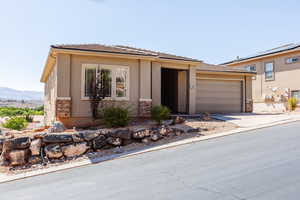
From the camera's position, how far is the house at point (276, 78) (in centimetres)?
1856

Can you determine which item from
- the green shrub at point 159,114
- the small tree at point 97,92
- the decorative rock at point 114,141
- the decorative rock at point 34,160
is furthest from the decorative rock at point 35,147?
the green shrub at point 159,114

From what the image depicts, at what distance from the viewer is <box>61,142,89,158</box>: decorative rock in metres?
7.47

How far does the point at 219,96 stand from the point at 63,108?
10036 millimetres

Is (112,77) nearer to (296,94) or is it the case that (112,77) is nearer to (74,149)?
(74,149)

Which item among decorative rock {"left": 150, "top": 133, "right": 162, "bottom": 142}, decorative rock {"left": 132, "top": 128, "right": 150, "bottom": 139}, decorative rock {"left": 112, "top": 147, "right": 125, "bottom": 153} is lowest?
decorative rock {"left": 112, "top": 147, "right": 125, "bottom": 153}

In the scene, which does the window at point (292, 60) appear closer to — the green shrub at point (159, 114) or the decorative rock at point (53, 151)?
the green shrub at point (159, 114)

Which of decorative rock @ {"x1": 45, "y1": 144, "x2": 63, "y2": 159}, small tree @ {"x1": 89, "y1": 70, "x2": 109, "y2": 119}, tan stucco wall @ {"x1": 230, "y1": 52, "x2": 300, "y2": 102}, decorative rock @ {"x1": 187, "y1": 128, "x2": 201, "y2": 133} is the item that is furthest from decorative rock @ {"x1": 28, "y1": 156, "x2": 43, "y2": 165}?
tan stucco wall @ {"x1": 230, "y1": 52, "x2": 300, "y2": 102}

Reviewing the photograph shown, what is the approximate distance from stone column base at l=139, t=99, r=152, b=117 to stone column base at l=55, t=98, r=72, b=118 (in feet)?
11.4

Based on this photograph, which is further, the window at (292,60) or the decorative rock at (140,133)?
the window at (292,60)

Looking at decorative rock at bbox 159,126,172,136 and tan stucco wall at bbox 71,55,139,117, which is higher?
tan stucco wall at bbox 71,55,139,117

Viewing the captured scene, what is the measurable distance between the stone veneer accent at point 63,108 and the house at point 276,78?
16.5 m

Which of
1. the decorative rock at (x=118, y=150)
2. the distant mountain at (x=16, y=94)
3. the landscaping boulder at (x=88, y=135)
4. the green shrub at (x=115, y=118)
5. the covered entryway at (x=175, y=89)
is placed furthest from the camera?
the distant mountain at (x=16, y=94)

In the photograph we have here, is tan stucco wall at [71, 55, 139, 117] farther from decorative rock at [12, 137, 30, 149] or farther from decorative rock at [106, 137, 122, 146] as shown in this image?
decorative rock at [12, 137, 30, 149]

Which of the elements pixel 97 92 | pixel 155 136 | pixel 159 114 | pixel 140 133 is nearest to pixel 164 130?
pixel 155 136
